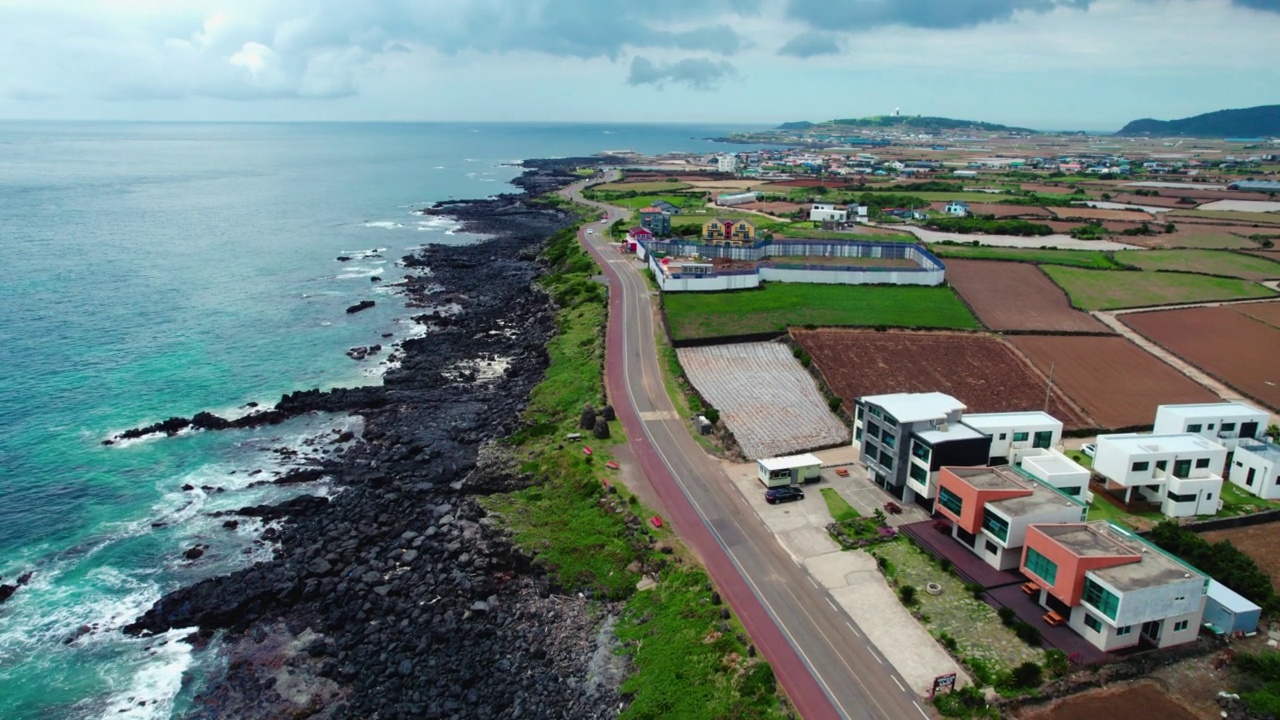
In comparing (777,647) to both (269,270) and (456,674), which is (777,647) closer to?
(456,674)

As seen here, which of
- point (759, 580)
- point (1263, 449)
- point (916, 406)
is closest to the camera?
point (759, 580)

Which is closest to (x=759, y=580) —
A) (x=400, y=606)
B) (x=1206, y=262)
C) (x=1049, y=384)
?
(x=400, y=606)

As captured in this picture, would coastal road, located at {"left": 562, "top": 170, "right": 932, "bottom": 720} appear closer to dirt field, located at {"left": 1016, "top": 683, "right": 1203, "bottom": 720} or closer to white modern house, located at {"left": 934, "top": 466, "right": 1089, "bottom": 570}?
dirt field, located at {"left": 1016, "top": 683, "right": 1203, "bottom": 720}

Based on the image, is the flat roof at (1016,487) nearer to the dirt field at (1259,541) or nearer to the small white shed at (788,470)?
the small white shed at (788,470)

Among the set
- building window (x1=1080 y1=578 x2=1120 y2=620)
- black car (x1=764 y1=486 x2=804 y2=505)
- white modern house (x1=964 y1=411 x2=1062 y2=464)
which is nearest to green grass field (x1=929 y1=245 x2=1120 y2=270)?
white modern house (x1=964 y1=411 x2=1062 y2=464)

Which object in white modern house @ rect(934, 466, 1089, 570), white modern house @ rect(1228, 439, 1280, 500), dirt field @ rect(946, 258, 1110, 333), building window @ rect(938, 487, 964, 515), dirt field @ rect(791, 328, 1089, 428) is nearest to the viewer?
white modern house @ rect(934, 466, 1089, 570)

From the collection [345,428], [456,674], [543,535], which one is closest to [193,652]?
[456,674]

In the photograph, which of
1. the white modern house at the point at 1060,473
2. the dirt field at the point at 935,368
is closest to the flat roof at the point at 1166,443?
the white modern house at the point at 1060,473

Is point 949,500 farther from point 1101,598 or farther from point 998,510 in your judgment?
point 1101,598
